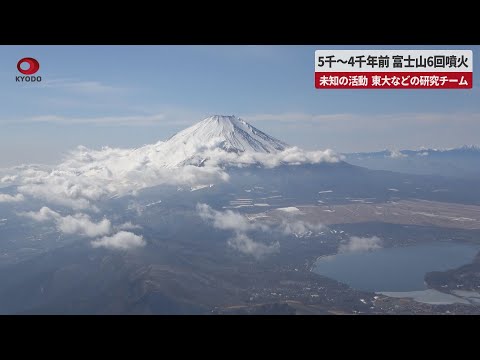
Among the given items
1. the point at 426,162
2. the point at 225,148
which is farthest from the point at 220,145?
the point at 426,162

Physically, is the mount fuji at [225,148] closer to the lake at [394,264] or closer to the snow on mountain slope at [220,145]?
the snow on mountain slope at [220,145]

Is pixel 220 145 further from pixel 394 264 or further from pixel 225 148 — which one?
pixel 394 264

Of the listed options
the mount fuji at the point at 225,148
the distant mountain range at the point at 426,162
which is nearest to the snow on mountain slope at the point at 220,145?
the mount fuji at the point at 225,148

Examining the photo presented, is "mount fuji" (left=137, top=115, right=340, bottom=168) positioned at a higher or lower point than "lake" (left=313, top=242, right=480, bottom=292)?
higher

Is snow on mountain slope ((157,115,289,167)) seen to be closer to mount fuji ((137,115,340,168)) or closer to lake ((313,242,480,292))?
mount fuji ((137,115,340,168))

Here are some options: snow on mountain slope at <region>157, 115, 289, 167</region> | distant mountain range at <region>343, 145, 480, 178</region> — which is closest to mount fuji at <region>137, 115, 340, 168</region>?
snow on mountain slope at <region>157, 115, 289, 167</region>
